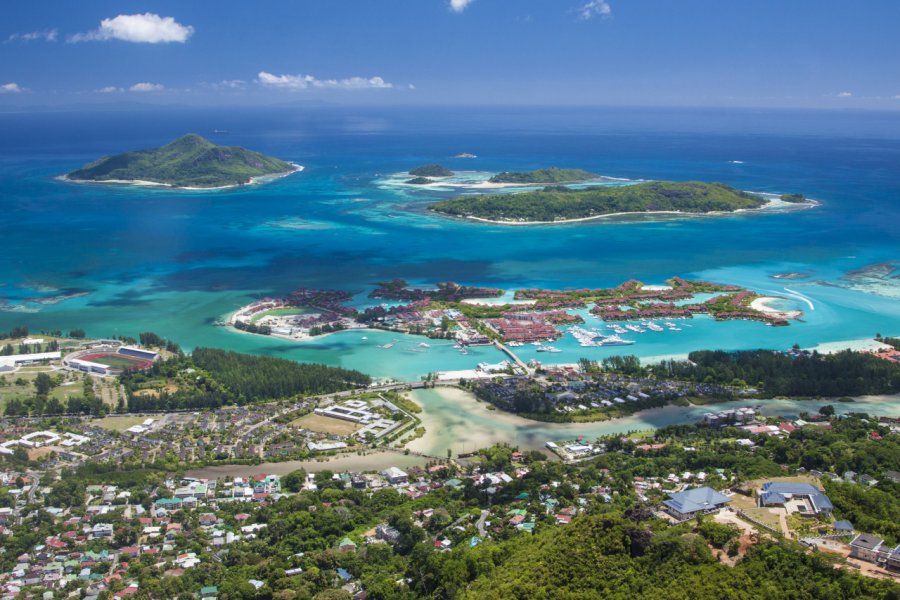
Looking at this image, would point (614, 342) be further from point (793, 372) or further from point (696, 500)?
point (696, 500)

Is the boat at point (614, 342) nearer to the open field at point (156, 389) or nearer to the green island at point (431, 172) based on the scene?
the open field at point (156, 389)

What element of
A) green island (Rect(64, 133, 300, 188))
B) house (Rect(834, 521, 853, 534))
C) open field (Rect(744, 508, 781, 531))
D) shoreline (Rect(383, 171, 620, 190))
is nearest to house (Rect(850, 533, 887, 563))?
house (Rect(834, 521, 853, 534))

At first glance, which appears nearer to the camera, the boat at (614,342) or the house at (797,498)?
the house at (797,498)

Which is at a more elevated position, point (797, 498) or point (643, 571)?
point (797, 498)

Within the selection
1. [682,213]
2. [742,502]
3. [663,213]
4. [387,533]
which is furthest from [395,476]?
Answer: [682,213]

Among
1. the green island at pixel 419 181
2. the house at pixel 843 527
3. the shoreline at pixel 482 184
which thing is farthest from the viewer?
the green island at pixel 419 181

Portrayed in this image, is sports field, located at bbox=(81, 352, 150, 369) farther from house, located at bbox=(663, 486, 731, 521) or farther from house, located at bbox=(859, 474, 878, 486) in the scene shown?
house, located at bbox=(859, 474, 878, 486)

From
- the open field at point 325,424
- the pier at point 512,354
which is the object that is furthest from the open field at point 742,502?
the pier at point 512,354
